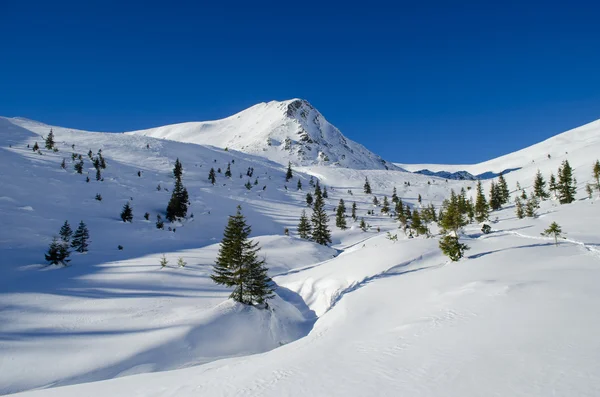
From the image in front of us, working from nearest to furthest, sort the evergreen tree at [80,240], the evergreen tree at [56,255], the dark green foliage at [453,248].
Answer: the dark green foliage at [453,248] → the evergreen tree at [56,255] → the evergreen tree at [80,240]

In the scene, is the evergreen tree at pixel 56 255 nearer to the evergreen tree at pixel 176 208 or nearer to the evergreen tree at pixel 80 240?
the evergreen tree at pixel 80 240

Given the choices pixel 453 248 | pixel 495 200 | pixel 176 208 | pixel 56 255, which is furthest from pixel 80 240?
pixel 495 200

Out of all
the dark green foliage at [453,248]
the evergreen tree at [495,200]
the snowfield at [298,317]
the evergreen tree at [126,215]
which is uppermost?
the evergreen tree at [495,200]

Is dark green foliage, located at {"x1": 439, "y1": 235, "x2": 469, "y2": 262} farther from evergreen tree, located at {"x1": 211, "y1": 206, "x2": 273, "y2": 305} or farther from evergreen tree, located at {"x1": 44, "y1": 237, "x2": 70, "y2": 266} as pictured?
evergreen tree, located at {"x1": 44, "y1": 237, "x2": 70, "y2": 266}

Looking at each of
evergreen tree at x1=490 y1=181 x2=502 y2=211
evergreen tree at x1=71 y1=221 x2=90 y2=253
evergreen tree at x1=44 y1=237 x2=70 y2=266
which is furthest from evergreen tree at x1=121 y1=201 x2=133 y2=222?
evergreen tree at x1=490 y1=181 x2=502 y2=211

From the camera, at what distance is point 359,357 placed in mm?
10672

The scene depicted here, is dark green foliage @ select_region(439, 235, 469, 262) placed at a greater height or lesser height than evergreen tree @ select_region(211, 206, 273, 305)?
greater

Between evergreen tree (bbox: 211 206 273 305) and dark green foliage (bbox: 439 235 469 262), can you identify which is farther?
dark green foliage (bbox: 439 235 469 262)

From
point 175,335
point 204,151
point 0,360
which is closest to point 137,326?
point 175,335

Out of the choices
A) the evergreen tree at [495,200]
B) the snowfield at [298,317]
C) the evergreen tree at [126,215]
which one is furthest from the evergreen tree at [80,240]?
the evergreen tree at [495,200]

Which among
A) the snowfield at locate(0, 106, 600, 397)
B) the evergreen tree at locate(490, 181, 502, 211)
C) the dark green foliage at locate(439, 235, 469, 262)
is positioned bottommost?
the snowfield at locate(0, 106, 600, 397)

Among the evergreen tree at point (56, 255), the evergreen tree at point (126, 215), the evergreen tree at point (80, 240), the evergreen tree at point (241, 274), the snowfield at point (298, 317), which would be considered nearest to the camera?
the snowfield at point (298, 317)

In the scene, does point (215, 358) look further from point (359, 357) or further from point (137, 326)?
point (359, 357)

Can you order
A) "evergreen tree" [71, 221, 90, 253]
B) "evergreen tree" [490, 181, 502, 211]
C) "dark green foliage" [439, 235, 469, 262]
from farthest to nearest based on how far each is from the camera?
"evergreen tree" [490, 181, 502, 211], "evergreen tree" [71, 221, 90, 253], "dark green foliage" [439, 235, 469, 262]
